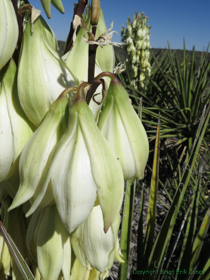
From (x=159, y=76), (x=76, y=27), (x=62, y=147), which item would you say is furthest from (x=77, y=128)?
(x=159, y=76)

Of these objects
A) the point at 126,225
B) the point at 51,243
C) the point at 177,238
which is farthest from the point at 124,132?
the point at 177,238

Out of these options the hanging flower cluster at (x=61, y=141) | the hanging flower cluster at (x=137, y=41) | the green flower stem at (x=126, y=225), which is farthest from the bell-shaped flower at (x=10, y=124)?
the hanging flower cluster at (x=137, y=41)

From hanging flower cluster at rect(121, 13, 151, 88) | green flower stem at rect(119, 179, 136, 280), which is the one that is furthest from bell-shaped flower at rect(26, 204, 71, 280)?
hanging flower cluster at rect(121, 13, 151, 88)

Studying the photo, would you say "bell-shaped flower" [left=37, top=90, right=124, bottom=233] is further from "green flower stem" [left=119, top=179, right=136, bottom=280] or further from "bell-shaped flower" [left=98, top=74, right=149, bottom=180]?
"green flower stem" [left=119, top=179, right=136, bottom=280]

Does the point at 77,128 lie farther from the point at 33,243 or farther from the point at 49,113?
the point at 33,243

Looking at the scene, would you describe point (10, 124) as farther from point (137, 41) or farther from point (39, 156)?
point (137, 41)

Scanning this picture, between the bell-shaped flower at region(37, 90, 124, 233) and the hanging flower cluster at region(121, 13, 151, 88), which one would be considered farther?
the hanging flower cluster at region(121, 13, 151, 88)
